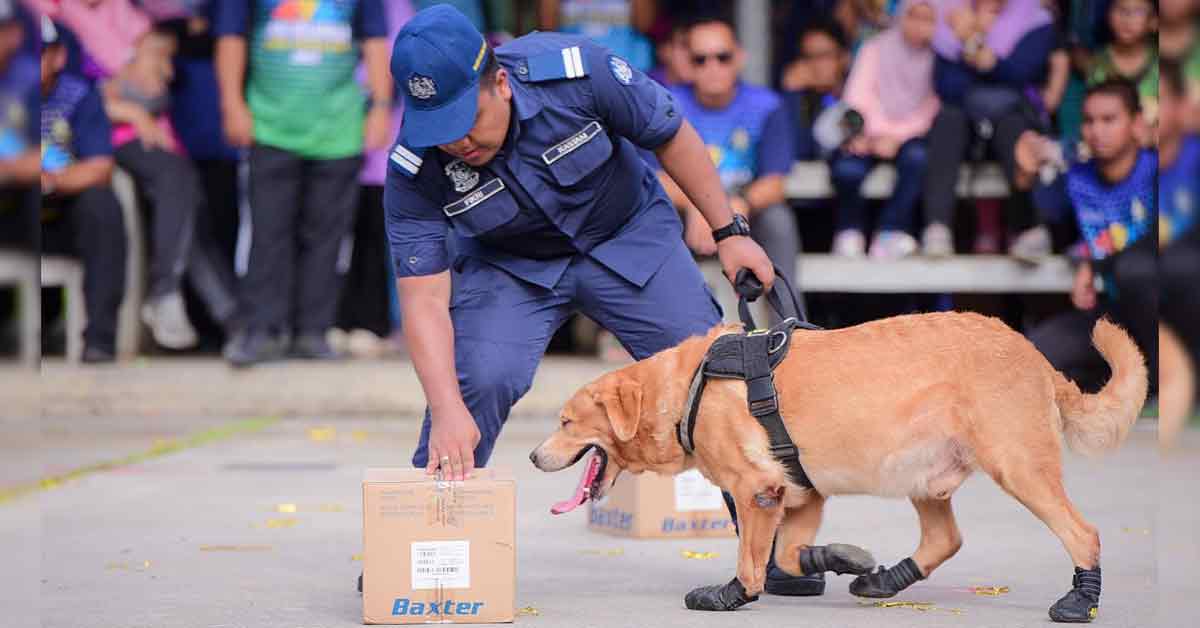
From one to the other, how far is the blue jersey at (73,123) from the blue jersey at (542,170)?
5162 millimetres

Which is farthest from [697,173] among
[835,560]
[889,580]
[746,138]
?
[746,138]

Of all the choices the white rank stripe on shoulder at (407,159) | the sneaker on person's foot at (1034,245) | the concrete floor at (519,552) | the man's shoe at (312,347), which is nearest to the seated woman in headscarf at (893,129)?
the sneaker on person's foot at (1034,245)

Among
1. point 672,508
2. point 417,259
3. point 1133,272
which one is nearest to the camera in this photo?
point 417,259

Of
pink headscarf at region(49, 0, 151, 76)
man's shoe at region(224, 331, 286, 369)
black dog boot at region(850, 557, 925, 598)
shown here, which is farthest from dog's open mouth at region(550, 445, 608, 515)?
pink headscarf at region(49, 0, 151, 76)

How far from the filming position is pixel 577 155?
496 centimetres

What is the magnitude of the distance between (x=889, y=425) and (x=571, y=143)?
1.27 metres

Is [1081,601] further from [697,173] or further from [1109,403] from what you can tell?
[697,173]

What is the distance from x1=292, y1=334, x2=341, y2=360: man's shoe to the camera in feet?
31.9

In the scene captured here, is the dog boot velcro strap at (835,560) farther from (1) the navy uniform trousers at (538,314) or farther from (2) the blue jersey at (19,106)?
(2) the blue jersey at (19,106)

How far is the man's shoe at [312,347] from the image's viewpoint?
9.71m

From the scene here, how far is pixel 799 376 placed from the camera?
15.4 ft

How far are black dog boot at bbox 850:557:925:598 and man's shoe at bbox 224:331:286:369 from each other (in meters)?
5.37

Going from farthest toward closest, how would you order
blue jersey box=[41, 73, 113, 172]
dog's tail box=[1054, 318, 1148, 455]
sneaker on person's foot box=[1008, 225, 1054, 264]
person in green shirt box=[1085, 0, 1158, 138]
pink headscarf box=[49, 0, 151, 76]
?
pink headscarf box=[49, 0, 151, 76], sneaker on person's foot box=[1008, 225, 1054, 264], blue jersey box=[41, 73, 113, 172], person in green shirt box=[1085, 0, 1158, 138], dog's tail box=[1054, 318, 1148, 455]

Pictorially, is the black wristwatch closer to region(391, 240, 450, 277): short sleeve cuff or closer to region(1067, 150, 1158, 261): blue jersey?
region(391, 240, 450, 277): short sleeve cuff
